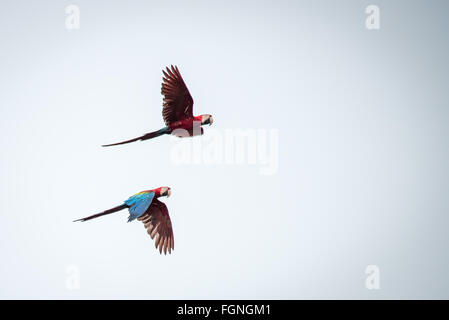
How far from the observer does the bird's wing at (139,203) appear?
42.2 ft

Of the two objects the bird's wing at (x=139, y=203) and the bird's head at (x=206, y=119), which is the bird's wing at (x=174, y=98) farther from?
the bird's wing at (x=139, y=203)

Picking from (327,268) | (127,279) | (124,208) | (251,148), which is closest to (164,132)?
(124,208)

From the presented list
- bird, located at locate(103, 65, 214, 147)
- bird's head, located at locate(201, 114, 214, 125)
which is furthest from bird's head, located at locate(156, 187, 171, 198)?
bird's head, located at locate(201, 114, 214, 125)

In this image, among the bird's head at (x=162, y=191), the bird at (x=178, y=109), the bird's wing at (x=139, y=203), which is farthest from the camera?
the bird at (x=178, y=109)

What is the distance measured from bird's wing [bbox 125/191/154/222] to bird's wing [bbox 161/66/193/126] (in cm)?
192

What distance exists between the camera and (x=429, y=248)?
77.6 metres

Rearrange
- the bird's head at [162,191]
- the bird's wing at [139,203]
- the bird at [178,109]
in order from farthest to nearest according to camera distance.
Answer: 1. the bird at [178,109]
2. the bird's head at [162,191]
3. the bird's wing at [139,203]

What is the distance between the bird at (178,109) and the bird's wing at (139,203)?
167 cm

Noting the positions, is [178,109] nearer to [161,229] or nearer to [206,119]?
[206,119]

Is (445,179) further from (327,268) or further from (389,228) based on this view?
(327,268)

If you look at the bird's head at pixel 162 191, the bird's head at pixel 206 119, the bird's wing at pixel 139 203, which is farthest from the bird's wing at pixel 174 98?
the bird's wing at pixel 139 203
